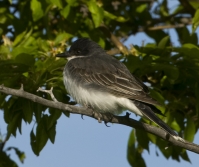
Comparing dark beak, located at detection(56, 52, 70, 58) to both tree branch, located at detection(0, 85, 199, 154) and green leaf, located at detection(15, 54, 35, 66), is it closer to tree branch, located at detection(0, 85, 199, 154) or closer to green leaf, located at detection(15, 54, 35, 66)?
green leaf, located at detection(15, 54, 35, 66)

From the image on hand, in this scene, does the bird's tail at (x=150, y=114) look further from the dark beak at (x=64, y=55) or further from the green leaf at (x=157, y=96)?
the dark beak at (x=64, y=55)

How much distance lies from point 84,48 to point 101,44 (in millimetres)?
322

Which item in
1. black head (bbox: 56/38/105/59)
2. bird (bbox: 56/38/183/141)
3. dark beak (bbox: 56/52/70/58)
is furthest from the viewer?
black head (bbox: 56/38/105/59)

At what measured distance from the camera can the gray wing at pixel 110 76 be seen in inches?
235

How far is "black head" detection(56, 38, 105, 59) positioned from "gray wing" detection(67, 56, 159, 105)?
0.18 m

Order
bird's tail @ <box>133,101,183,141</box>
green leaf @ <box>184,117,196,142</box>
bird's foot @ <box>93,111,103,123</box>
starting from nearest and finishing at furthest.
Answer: bird's tail @ <box>133,101,183,141</box>
bird's foot @ <box>93,111,103,123</box>
green leaf @ <box>184,117,196,142</box>

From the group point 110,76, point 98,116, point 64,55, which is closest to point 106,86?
point 110,76

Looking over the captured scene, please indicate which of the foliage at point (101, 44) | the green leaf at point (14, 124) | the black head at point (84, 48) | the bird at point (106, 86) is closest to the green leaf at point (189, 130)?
the foliage at point (101, 44)

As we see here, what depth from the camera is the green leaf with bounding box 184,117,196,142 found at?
619 centimetres

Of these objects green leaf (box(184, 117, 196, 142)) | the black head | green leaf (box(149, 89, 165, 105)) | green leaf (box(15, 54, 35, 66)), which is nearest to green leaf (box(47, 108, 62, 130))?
green leaf (box(15, 54, 35, 66))

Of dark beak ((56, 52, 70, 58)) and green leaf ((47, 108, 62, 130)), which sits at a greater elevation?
dark beak ((56, 52, 70, 58))

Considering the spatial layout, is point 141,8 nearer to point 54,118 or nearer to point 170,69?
point 170,69

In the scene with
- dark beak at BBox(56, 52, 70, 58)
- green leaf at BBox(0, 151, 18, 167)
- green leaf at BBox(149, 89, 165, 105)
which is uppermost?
dark beak at BBox(56, 52, 70, 58)

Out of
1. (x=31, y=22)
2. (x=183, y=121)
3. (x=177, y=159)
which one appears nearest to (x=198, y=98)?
(x=183, y=121)
